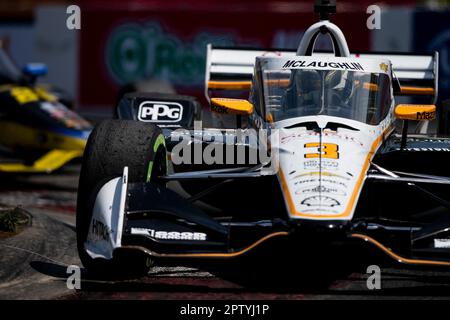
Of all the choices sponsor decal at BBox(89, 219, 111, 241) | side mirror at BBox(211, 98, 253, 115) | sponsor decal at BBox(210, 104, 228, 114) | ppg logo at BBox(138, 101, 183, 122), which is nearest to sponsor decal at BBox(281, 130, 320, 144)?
side mirror at BBox(211, 98, 253, 115)

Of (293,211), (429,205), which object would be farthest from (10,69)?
(293,211)

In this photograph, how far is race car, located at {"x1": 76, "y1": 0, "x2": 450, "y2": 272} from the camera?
5.41 m

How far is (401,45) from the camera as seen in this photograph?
1661cm

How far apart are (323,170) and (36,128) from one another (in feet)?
18.4

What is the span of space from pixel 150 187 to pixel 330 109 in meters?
1.37

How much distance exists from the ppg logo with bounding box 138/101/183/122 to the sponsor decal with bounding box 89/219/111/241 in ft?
7.87

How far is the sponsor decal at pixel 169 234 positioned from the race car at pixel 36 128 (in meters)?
4.80

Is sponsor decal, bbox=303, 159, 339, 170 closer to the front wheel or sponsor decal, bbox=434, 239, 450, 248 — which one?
sponsor decal, bbox=434, 239, 450, 248

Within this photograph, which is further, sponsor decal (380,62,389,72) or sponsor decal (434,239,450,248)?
sponsor decal (380,62,389,72)

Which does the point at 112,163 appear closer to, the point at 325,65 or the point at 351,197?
the point at 351,197

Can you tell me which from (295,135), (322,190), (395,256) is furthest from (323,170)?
(395,256)

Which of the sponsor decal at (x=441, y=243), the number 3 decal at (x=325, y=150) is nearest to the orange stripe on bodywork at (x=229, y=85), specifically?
the number 3 decal at (x=325, y=150)

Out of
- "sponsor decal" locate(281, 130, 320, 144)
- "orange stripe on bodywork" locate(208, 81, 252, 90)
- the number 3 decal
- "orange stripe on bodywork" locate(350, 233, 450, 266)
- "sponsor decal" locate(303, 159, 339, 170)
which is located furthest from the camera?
"orange stripe on bodywork" locate(208, 81, 252, 90)

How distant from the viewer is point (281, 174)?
5766 millimetres
